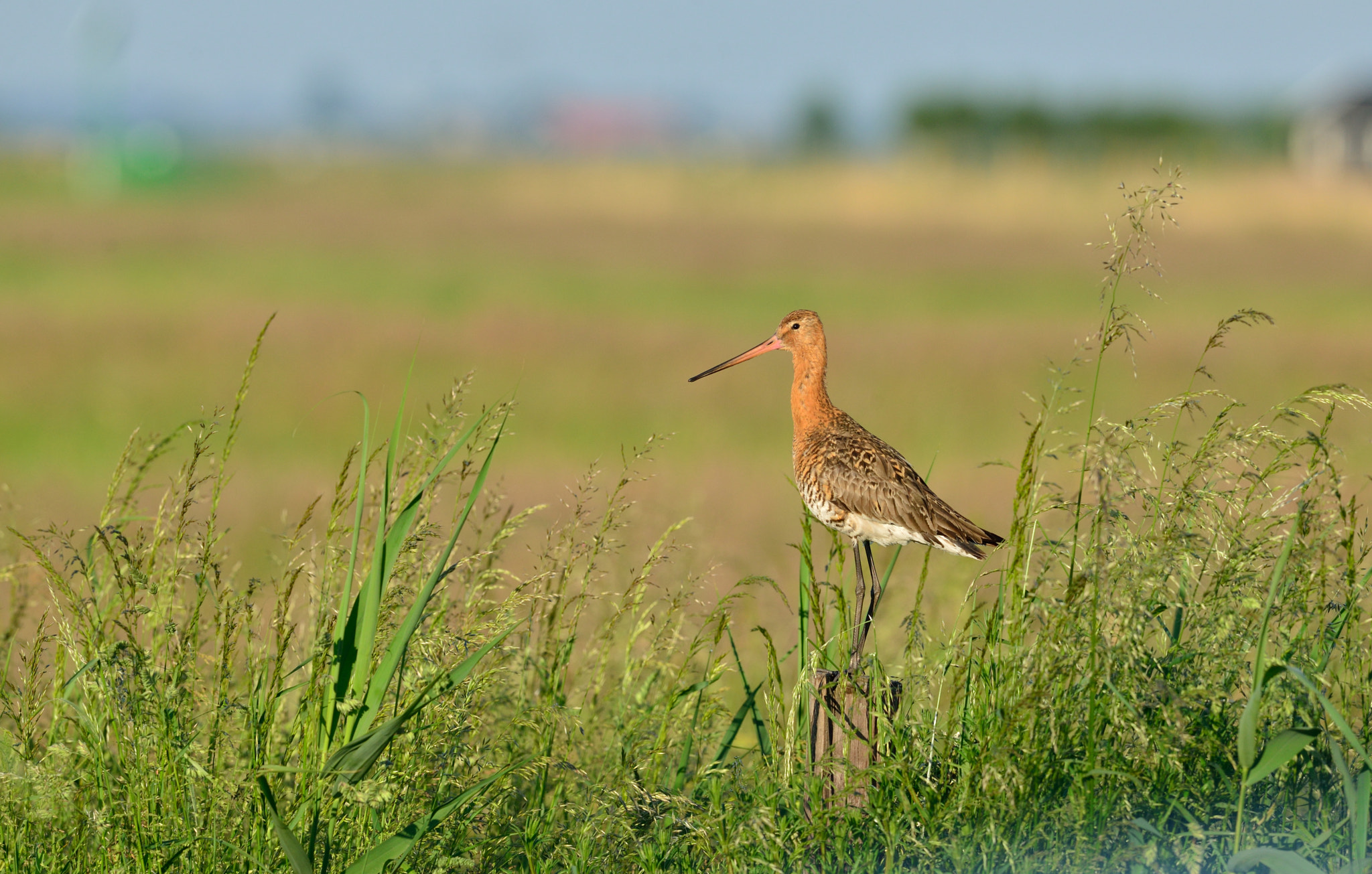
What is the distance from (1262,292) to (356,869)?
24.6 meters

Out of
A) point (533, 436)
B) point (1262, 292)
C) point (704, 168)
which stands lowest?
point (533, 436)

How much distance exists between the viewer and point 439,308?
22.1 meters

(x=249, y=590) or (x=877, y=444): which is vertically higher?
(x=877, y=444)

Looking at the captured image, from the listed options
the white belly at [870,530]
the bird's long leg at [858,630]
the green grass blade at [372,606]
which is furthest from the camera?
the white belly at [870,530]

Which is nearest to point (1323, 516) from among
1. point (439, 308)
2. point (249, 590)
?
point (249, 590)

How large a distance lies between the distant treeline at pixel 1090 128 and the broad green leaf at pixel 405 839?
63215 mm

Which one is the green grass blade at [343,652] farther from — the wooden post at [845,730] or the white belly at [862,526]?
the white belly at [862,526]

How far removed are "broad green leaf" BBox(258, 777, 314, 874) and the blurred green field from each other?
3.22 feet

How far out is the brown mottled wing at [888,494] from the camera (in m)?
3.96

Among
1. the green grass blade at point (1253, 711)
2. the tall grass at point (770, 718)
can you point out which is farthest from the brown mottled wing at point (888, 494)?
the green grass blade at point (1253, 711)

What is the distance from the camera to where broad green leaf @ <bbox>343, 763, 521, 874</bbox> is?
8.45ft

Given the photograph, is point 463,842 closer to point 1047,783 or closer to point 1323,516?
point 1047,783

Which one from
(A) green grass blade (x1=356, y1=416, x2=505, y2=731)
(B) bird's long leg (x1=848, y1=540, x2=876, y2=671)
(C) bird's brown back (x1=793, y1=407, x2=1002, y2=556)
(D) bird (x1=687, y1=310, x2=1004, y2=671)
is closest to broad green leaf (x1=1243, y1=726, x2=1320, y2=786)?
(B) bird's long leg (x1=848, y1=540, x2=876, y2=671)

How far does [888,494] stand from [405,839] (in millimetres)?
1970
